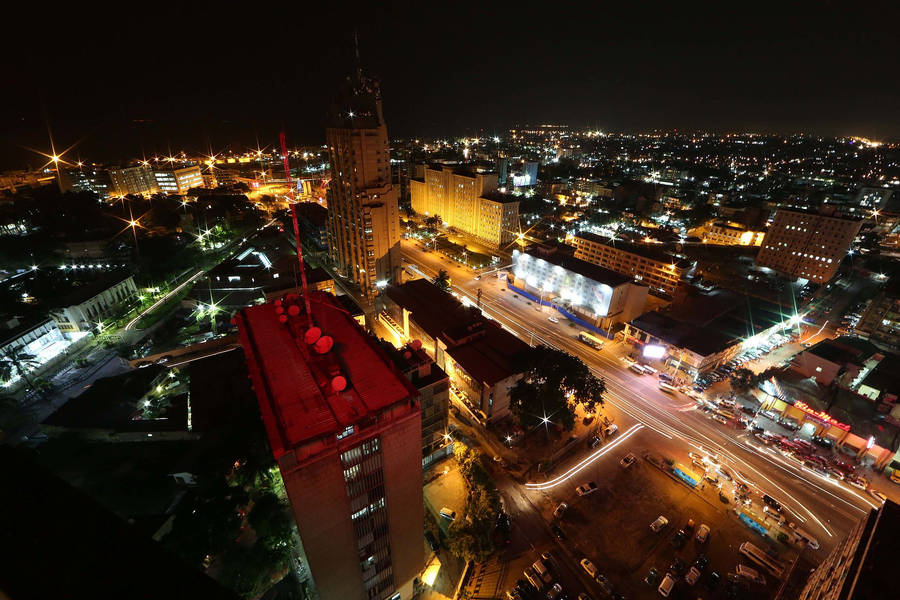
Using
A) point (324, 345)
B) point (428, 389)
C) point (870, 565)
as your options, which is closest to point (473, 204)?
point (428, 389)

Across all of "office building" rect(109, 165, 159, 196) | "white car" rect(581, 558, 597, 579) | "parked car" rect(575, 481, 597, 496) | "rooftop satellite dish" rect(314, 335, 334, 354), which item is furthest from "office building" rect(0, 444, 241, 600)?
"office building" rect(109, 165, 159, 196)

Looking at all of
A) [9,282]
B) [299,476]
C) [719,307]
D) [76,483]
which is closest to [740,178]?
[719,307]

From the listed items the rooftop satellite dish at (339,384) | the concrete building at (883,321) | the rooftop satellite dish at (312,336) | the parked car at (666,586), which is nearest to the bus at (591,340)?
the parked car at (666,586)

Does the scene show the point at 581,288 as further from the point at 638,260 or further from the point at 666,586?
the point at 666,586

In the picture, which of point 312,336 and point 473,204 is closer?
point 312,336

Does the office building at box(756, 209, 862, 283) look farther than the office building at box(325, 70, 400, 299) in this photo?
Yes

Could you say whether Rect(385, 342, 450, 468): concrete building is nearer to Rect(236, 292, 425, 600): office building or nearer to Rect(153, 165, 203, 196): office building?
Rect(236, 292, 425, 600): office building

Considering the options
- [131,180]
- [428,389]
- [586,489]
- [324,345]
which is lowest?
[586,489]

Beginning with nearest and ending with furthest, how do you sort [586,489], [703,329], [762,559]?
1. [762,559]
2. [586,489]
3. [703,329]
